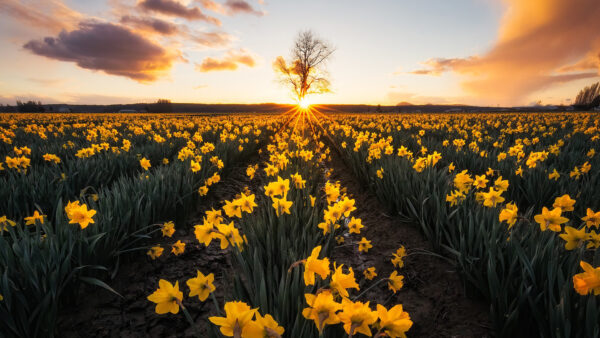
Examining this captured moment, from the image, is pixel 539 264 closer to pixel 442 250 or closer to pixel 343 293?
pixel 442 250

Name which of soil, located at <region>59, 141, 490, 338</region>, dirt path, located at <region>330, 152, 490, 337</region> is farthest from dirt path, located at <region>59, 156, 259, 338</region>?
dirt path, located at <region>330, 152, 490, 337</region>

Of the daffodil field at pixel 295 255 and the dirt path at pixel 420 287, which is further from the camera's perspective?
the dirt path at pixel 420 287

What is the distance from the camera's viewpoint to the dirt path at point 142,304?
207cm

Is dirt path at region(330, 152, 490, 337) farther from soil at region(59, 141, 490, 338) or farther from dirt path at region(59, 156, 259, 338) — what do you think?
dirt path at region(59, 156, 259, 338)

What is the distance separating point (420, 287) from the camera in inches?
104

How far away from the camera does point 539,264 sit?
5.85ft

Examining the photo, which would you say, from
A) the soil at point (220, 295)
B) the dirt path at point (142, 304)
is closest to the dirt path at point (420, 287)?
the soil at point (220, 295)

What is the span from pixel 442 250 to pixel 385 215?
1.11m

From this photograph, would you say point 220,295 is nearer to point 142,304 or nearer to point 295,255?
point 142,304

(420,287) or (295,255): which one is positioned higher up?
(295,255)

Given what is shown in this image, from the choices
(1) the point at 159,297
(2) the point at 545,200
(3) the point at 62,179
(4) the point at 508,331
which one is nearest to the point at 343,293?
(1) the point at 159,297

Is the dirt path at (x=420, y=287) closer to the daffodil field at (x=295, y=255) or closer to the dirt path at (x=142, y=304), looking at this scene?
the daffodil field at (x=295, y=255)

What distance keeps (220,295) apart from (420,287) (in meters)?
1.91

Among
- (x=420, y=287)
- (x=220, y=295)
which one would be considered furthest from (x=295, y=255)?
(x=420, y=287)
